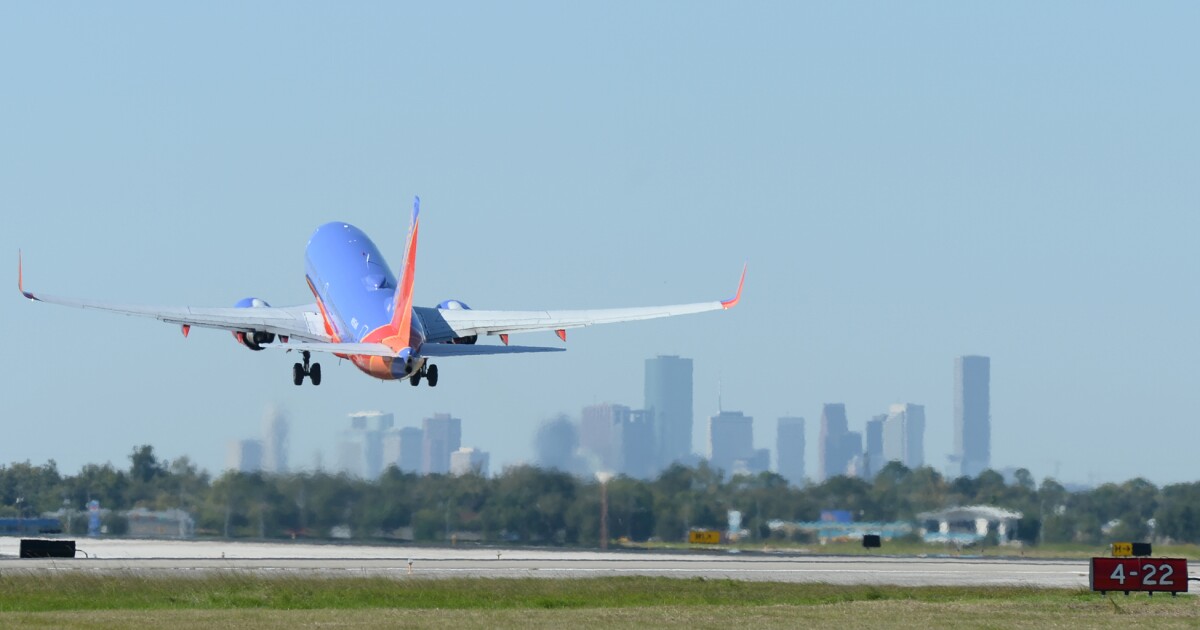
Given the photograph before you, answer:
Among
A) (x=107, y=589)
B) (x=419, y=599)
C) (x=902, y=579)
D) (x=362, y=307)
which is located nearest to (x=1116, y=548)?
(x=902, y=579)

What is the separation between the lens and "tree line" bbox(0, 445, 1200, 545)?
97812 mm

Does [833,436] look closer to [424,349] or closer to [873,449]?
[873,449]

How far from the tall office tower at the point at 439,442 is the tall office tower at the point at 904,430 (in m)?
44.0

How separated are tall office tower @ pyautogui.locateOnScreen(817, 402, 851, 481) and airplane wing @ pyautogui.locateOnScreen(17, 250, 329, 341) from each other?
47.9 meters

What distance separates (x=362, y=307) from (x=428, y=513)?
2006 cm

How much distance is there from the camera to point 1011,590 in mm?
73312

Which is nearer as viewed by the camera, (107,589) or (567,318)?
(107,589)

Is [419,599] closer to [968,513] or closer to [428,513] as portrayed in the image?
[428,513]

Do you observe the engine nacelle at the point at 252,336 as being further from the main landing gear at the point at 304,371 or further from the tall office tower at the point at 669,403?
the tall office tower at the point at 669,403

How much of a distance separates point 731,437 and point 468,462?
33415mm

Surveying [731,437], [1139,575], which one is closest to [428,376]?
[1139,575]

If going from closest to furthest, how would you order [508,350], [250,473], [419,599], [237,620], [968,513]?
1. [237,620]
2. [419,599]
3. [508,350]
4. [250,473]
5. [968,513]

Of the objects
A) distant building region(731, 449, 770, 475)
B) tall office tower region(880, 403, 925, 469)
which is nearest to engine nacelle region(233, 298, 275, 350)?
distant building region(731, 449, 770, 475)

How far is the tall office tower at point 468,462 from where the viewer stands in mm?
101500
